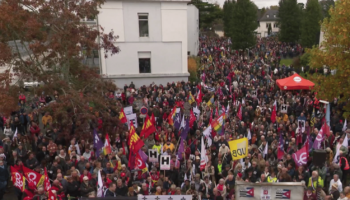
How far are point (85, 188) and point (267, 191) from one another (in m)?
5.14

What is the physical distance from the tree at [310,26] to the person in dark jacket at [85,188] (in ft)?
155

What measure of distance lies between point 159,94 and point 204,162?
33.9 feet

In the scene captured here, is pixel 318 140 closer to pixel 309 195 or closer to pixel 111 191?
pixel 309 195

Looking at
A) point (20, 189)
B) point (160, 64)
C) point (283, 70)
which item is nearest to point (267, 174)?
point (20, 189)

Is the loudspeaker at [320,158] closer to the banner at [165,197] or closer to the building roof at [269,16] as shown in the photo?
the banner at [165,197]

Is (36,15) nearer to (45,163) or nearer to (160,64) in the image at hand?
(45,163)

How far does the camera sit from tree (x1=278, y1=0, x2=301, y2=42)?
59.2 m

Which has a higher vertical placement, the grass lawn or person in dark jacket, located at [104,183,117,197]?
the grass lawn

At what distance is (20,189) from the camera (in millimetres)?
9922

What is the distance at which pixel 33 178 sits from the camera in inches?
381

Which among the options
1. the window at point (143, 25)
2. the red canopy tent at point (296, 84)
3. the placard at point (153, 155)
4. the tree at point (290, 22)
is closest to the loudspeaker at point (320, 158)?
the placard at point (153, 155)

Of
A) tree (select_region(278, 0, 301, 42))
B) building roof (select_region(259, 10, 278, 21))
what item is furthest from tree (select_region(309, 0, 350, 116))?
building roof (select_region(259, 10, 278, 21))

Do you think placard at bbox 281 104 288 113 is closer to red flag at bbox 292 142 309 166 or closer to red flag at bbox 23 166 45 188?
red flag at bbox 292 142 309 166

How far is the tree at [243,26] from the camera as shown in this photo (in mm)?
51625
